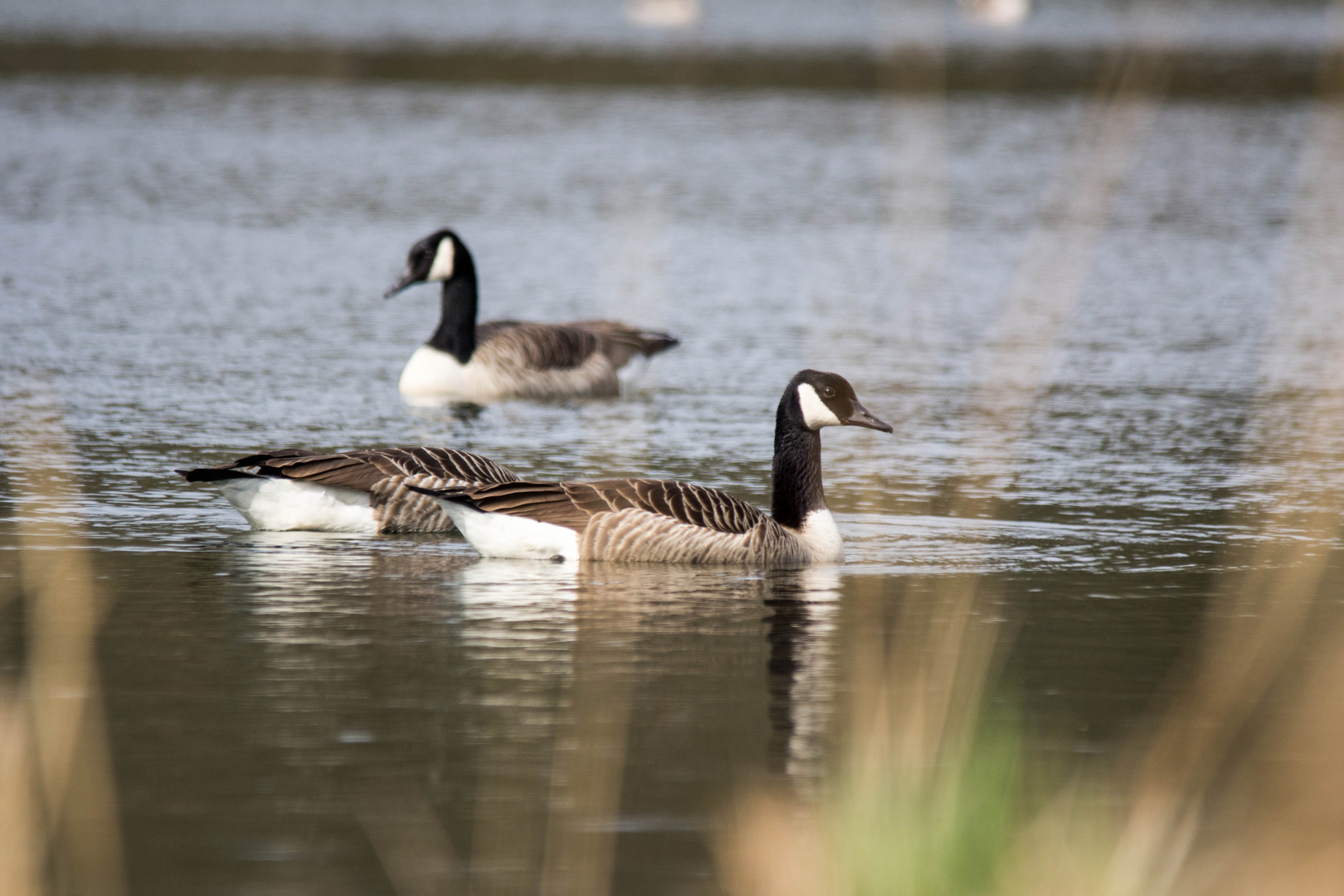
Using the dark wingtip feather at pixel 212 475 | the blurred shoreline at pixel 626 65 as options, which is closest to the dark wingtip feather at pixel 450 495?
the dark wingtip feather at pixel 212 475

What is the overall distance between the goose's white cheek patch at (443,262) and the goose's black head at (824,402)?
23.3ft

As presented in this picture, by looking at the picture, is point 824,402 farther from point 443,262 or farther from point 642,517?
point 443,262

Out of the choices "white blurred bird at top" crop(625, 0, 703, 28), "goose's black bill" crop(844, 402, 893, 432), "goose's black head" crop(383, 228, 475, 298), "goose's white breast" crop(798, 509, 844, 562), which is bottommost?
"goose's white breast" crop(798, 509, 844, 562)

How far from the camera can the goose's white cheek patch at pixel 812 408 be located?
36.6 ft

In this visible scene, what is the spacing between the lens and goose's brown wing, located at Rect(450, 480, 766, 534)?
1053cm

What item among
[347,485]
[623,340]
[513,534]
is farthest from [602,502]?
[623,340]

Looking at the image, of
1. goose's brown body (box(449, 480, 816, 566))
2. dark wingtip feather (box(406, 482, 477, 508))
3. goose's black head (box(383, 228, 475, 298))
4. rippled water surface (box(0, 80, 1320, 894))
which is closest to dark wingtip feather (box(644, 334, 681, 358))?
rippled water surface (box(0, 80, 1320, 894))

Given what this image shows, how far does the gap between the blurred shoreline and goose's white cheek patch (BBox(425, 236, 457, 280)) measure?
26259 mm

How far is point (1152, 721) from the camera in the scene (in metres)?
7.90

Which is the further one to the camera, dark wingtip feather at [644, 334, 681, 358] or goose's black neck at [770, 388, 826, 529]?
dark wingtip feather at [644, 334, 681, 358]

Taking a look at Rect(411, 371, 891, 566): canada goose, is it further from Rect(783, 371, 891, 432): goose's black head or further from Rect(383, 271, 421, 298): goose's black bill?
Rect(383, 271, 421, 298): goose's black bill

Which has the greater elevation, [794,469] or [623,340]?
[623,340]

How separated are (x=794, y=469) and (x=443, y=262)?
7347 mm

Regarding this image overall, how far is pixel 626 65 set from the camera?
51906 millimetres
